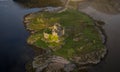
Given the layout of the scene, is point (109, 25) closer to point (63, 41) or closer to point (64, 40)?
point (64, 40)

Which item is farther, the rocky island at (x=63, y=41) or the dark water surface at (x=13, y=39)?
the dark water surface at (x=13, y=39)

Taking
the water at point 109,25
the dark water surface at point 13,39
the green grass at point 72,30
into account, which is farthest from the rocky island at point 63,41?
the water at point 109,25

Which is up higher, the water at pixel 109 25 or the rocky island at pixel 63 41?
the rocky island at pixel 63 41

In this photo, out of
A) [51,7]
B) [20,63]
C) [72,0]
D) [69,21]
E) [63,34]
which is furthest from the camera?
[72,0]

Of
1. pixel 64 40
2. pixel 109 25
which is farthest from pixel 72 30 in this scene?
pixel 109 25

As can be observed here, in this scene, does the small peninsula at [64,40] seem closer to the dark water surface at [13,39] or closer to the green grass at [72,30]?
the green grass at [72,30]

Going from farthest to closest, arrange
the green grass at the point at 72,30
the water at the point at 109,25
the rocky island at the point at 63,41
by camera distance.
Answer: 1. the green grass at the point at 72,30
2. the water at the point at 109,25
3. the rocky island at the point at 63,41

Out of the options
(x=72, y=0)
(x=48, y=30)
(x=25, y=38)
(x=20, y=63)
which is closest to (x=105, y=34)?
(x=48, y=30)

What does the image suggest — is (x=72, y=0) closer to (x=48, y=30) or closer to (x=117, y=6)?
(x=117, y=6)
